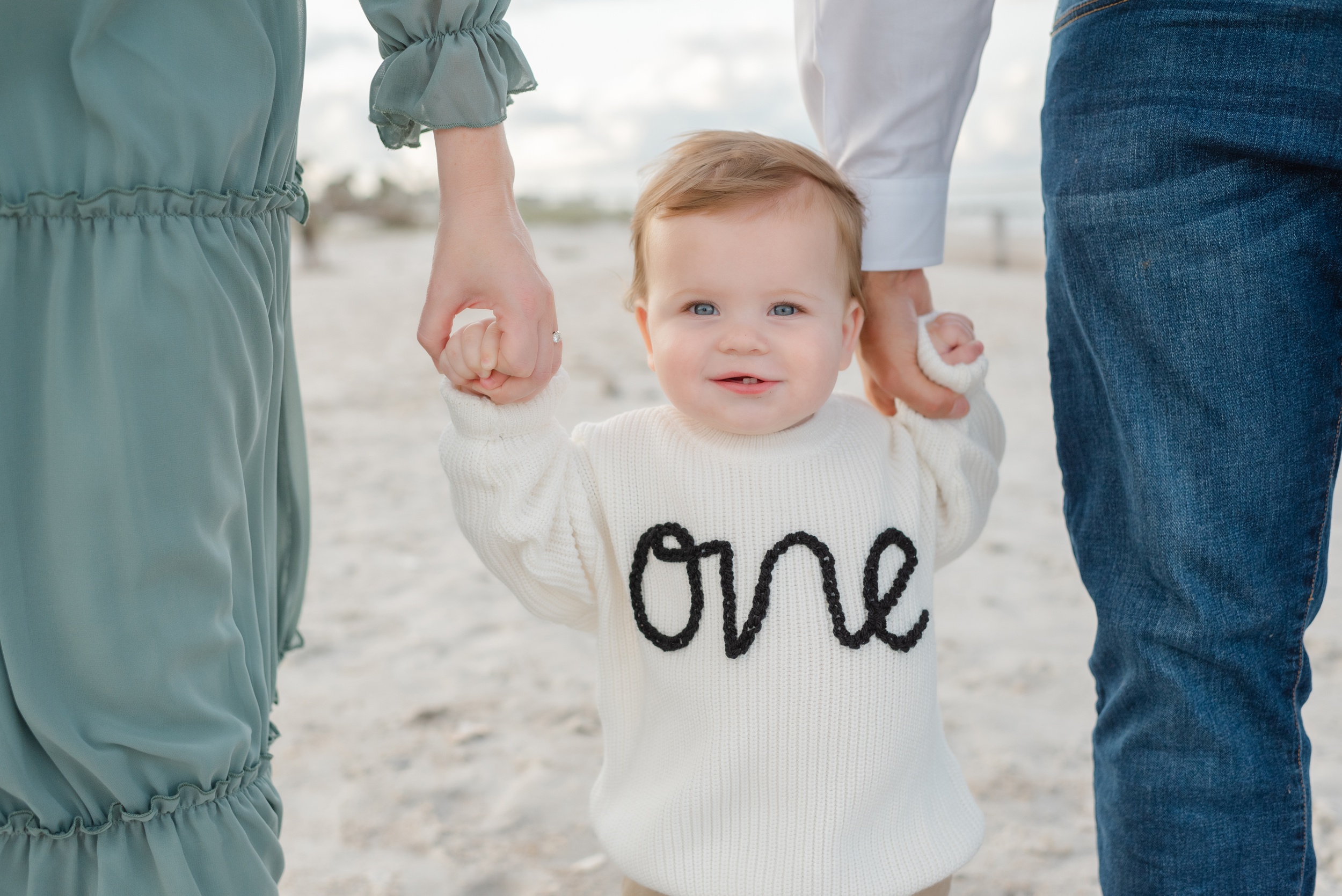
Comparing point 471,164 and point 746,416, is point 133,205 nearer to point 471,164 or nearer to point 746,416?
point 471,164

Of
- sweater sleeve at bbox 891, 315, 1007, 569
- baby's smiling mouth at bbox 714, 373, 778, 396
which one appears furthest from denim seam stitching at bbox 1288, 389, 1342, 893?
baby's smiling mouth at bbox 714, 373, 778, 396

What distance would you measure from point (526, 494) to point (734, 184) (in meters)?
0.45

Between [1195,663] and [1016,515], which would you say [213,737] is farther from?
[1016,515]

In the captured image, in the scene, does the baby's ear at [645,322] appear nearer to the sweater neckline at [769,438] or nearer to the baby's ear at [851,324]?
the sweater neckline at [769,438]

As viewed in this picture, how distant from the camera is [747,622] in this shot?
1434 millimetres

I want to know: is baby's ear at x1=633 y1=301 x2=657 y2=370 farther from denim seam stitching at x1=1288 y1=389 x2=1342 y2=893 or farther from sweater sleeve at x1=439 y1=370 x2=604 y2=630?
denim seam stitching at x1=1288 y1=389 x2=1342 y2=893

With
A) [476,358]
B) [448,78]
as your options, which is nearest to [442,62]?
[448,78]

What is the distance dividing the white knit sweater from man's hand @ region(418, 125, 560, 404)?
99 millimetres

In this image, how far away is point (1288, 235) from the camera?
52.5 inches

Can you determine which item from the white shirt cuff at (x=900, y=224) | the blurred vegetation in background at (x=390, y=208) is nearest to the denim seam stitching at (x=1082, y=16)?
the white shirt cuff at (x=900, y=224)

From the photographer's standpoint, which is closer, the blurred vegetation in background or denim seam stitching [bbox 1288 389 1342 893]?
denim seam stitching [bbox 1288 389 1342 893]

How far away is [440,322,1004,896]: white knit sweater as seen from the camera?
1429 millimetres

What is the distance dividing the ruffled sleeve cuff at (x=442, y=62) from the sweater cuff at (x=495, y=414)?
0.31 meters

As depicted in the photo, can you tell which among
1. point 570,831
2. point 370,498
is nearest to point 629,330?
point 370,498
